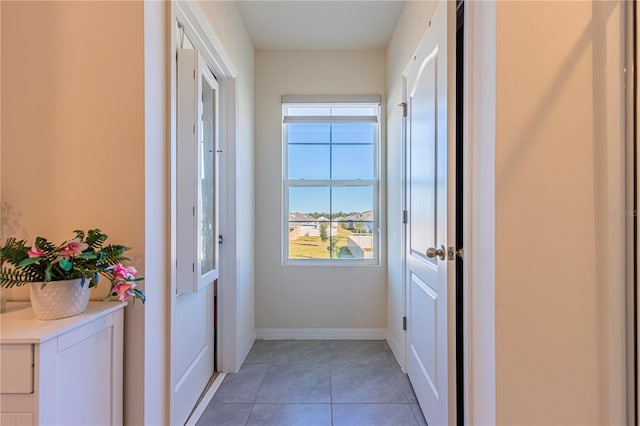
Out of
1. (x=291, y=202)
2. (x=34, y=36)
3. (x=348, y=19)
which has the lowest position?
(x=291, y=202)

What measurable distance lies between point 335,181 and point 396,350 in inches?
59.0

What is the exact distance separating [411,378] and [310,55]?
2675mm

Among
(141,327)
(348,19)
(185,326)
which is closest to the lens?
(141,327)

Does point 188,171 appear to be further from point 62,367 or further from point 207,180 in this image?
point 62,367

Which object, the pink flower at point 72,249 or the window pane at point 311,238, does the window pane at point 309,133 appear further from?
the pink flower at point 72,249

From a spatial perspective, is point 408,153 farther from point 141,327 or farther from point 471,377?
point 141,327

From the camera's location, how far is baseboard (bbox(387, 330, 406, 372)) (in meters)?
2.30

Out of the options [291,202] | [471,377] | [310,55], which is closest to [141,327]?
[471,377]

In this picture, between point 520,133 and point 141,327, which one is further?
point 141,327

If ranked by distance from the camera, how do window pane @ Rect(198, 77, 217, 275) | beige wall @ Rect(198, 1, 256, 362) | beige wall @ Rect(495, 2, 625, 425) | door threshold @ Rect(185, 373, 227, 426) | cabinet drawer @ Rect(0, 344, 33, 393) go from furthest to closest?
beige wall @ Rect(198, 1, 256, 362) → window pane @ Rect(198, 77, 217, 275) → door threshold @ Rect(185, 373, 227, 426) → beige wall @ Rect(495, 2, 625, 425) → cabinet drawer @ Rect(0, 344, 33, 393)

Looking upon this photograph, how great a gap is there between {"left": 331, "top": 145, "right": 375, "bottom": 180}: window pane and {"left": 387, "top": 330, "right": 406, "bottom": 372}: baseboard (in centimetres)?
141

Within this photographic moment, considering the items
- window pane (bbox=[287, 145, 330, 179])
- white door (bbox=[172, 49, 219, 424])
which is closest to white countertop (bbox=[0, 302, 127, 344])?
white door (bbox=[172, 49, 219, 424])

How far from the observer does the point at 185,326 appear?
174 cm

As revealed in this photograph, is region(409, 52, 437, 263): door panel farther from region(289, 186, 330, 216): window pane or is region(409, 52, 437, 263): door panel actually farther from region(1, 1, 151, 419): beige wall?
region(1, 1, 151, 419): beige wall
